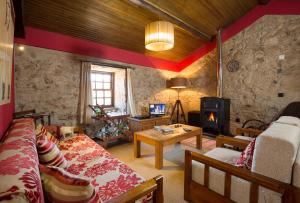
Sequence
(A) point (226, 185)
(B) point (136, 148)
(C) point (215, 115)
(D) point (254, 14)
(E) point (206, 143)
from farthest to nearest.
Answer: (C) point (215, 115)
(D) point (254, 14)
(E) point (206, 143)
(B) point (136, 148)
(A) point (226, 185)

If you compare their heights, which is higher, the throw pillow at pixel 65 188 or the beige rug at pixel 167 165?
the throw pillow at pixel 65 188

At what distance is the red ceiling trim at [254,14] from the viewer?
3896 millimetres

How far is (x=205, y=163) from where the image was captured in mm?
1612

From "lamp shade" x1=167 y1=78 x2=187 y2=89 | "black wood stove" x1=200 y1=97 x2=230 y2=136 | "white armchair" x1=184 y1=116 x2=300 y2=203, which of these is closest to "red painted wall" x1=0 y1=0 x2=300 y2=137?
"lamp shade" x1=167 y1=78 x2=187 y2=89

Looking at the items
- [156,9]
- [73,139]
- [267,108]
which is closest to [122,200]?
[73,139]

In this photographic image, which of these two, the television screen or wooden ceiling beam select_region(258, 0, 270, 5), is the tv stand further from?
wooden ceiling beam select_region(258, 0, 270, 5)

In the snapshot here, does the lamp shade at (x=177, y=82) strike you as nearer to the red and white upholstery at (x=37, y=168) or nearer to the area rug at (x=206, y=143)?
the area rug at (x=206, y=143)

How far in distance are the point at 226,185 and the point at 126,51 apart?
12.9ft

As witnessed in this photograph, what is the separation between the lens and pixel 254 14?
436 cm

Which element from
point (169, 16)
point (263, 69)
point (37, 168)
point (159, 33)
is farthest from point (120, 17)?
point (263, 69)

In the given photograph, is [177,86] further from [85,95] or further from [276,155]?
[276,155]

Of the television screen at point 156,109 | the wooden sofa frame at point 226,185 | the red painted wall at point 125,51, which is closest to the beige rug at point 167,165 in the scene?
the wooden sofa frame at point 226,185

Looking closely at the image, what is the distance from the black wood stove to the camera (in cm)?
452

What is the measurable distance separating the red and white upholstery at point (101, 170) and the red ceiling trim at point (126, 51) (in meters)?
2.14
